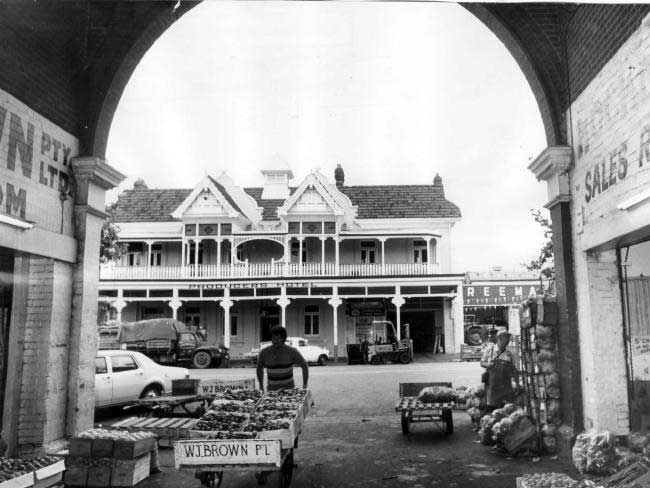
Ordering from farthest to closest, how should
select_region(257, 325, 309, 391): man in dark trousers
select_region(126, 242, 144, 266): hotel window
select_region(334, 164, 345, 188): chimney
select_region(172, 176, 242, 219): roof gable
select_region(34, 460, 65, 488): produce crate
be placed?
select_region(334, 164, 345, 188): chimney < select_region(126, 242, 144, 266): hotel window < select_region(172, 176, 242, 219): roof gable < select_region(257, 325, 309, 391): man in dark trousers < select_region(34, 460, 65, 488): produce crate

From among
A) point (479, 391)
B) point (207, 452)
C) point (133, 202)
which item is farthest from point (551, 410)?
point (133, 202)

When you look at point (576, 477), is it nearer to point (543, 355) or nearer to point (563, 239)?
point (543, 355)

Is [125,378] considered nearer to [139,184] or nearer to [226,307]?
[226,307]

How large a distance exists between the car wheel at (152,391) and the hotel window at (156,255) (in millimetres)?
18695

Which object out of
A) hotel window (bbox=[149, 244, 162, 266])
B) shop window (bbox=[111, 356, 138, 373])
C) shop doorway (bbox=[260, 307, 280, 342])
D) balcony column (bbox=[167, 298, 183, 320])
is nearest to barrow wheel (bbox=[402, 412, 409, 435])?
shop window (bbox=[111, 356, 138, 373])

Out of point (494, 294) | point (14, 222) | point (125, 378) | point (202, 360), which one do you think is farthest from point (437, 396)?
point (494, 294)

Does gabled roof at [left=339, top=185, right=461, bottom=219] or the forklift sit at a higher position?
gabled roof at [left=339, top=185, right=461, bottom=219]

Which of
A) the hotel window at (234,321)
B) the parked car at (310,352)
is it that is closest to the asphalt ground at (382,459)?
the parked car at (310,352)

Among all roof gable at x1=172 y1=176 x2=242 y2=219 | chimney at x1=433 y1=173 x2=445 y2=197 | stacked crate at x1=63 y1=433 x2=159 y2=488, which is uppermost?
chimney at x1=433 y1=173 x2=445 y2=197

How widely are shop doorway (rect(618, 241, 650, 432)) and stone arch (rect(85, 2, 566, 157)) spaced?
2048 millimetres

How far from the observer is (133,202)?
3161 cm

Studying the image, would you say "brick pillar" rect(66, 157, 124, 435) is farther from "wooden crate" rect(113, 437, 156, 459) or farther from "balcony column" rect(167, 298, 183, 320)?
"balcony column" rect(167, 298, 183, 320)

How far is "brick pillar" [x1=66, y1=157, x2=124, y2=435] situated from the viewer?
7766mm

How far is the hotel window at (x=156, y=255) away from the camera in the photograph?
30562mm
